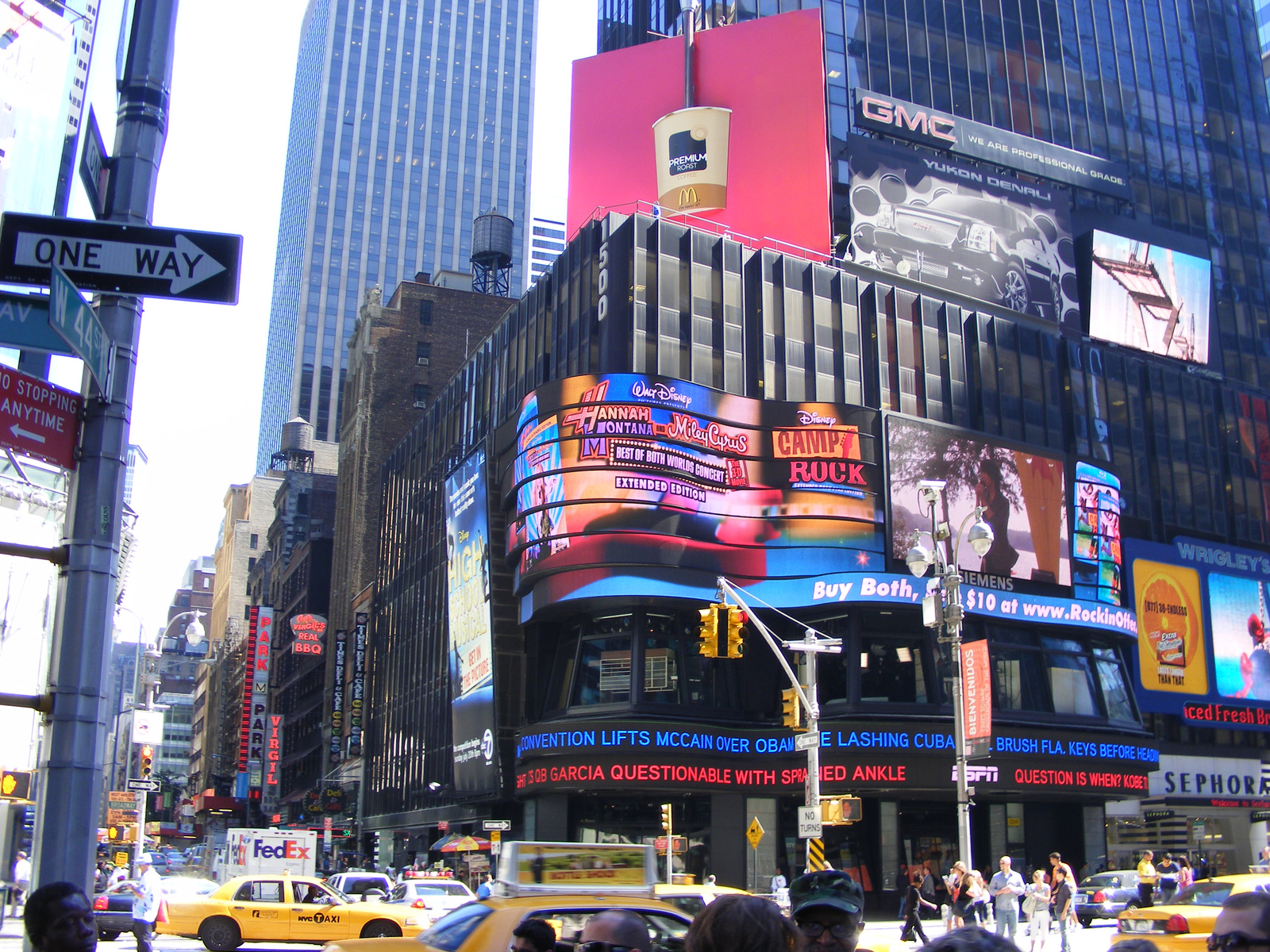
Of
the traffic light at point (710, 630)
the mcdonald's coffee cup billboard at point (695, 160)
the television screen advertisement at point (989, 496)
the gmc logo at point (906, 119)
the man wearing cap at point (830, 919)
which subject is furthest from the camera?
the gmc logo at point (906, 119)

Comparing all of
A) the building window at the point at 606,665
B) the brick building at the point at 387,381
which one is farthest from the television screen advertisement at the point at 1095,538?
the brick building at the point at 387,381

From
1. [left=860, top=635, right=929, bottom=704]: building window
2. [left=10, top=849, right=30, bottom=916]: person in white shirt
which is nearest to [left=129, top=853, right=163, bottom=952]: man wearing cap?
[left=10, top=849, right=30, bottom=916]: person in white shirt

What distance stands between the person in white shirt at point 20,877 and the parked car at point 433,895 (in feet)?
24.0

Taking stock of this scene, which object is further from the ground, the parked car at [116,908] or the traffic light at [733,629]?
the traffic light at [733,629]

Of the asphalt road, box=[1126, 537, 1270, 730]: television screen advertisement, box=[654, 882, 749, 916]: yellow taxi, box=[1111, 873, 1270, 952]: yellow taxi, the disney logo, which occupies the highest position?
the disney logo

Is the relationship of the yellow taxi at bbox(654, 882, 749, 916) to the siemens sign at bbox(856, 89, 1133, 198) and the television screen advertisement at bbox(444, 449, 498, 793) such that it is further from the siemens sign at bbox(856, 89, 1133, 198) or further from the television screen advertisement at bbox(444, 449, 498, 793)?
the siemens sign at bbox(856, 89, 1133, 198)

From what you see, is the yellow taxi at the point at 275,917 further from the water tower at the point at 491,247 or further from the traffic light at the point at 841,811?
the water tower at the point at 491,247

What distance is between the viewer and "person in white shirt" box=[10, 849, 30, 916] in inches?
952

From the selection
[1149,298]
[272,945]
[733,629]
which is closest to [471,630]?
[272,945]

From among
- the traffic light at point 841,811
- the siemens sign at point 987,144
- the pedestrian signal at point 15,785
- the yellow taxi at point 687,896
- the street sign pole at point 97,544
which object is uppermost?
the siemens sign at point 987,144

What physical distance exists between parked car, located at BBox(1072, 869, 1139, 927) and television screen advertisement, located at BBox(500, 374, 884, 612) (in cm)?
1414

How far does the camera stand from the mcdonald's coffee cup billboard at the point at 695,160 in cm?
5962

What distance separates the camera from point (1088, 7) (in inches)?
3541

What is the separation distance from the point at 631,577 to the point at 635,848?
1194 inches
